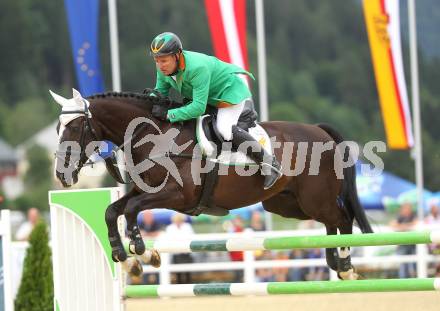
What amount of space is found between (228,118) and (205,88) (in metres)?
0.37

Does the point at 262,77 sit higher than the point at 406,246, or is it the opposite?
the point at 262,77

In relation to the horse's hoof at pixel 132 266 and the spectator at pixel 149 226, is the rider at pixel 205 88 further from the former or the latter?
the spectator at pixel 149 226

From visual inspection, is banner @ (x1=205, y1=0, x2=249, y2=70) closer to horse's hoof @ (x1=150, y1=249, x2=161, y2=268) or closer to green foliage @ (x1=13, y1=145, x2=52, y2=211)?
horse's hoof @ (x1=150, y1=249, x2=161, y2=268)

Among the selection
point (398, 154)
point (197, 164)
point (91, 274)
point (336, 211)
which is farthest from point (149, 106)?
point (398, 154)

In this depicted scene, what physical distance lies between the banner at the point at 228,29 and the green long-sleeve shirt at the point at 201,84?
595 centimetres

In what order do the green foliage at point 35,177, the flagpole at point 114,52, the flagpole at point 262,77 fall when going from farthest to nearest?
the green foliage at point 35,177
the flagpole at point 262,77
the flagpole at point 114,52

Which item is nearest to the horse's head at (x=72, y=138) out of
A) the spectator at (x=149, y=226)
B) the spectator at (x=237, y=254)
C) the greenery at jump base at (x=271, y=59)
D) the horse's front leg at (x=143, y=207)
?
the horse's front leg at (x=143, y=207)

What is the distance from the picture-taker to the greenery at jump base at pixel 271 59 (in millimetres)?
52875

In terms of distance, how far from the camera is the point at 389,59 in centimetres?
1280

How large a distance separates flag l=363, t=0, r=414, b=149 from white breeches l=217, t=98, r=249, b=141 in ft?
21.8

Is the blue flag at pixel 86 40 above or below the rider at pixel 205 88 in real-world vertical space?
above

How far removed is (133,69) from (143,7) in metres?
5.70

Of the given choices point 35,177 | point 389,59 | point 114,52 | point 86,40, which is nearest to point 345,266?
point 389,59

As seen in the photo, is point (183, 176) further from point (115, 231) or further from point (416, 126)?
point (416, 126)
